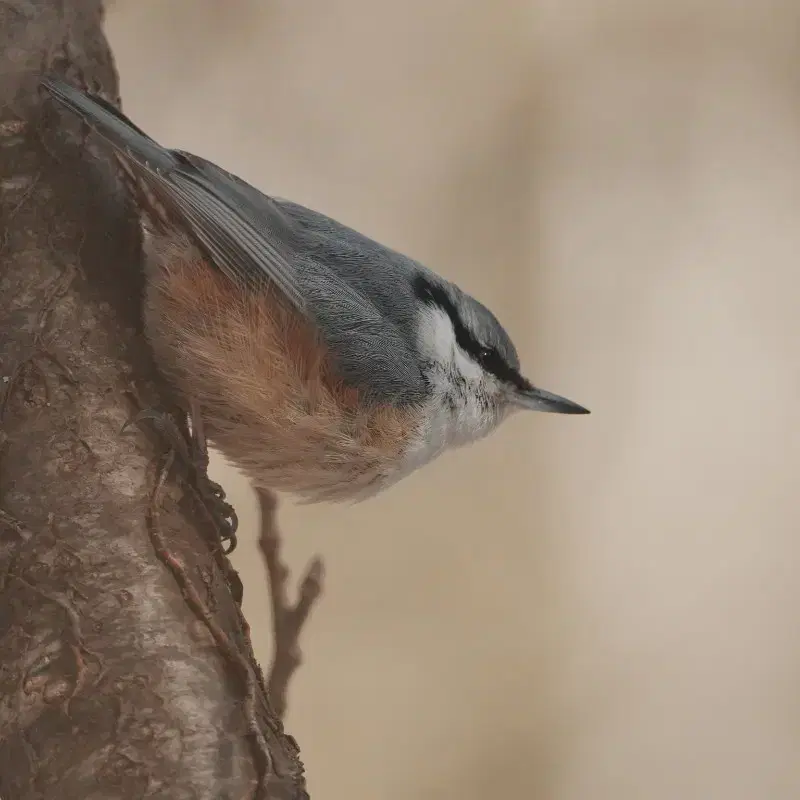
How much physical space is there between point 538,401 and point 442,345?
0.19 m

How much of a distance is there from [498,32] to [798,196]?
2.10 ft

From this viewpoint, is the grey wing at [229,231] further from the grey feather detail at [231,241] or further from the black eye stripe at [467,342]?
the black eye stripe at [467,342]

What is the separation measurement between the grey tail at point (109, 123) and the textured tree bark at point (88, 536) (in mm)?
24

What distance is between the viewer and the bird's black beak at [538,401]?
1.14 m

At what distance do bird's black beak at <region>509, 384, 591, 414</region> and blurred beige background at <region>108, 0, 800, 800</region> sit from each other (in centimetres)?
43

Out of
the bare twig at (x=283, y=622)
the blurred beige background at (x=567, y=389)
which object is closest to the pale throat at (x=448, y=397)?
the bare twig at (x=283, y=622)

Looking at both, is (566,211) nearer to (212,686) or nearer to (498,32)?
(498,32)

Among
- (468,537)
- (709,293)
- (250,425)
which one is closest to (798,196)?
(709,293)

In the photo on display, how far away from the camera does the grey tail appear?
0.72 m

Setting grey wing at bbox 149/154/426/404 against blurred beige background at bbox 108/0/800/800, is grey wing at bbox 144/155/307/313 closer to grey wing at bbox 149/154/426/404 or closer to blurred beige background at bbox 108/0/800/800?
grey wing at bbox 149/154/426/404

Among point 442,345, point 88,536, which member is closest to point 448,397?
point 442,345

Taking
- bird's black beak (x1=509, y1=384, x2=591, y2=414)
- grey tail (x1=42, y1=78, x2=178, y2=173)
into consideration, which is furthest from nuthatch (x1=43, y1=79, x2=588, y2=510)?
bird's black beak (x1=509, y1=384, x2=591, y2=414)

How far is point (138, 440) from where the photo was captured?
2.40 feet

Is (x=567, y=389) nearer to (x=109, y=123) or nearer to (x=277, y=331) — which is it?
(x=277, y=331)
